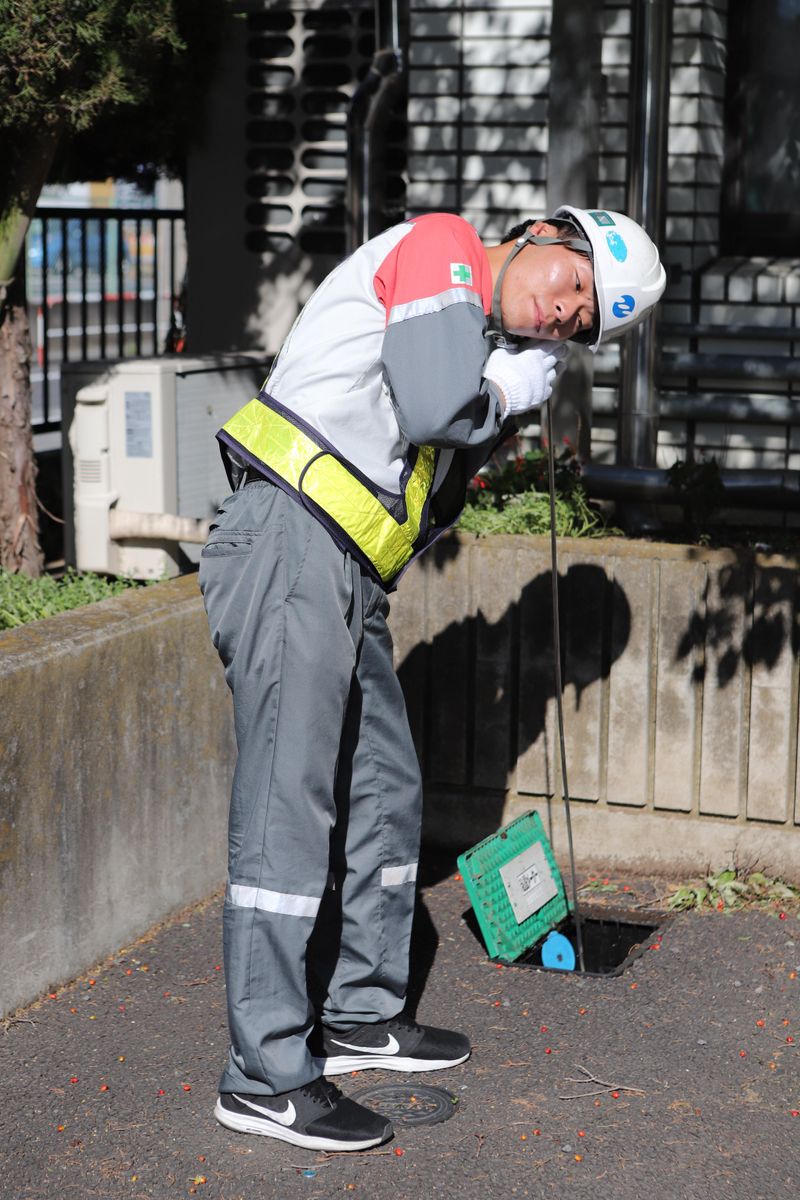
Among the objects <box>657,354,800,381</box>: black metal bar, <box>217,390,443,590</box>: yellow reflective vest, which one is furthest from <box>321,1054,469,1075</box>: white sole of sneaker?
<box>657,354,800,381</box>: black metal bar

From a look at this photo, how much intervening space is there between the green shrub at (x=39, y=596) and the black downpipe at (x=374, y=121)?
3201 mm

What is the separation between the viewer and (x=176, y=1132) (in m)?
Result: 3.52

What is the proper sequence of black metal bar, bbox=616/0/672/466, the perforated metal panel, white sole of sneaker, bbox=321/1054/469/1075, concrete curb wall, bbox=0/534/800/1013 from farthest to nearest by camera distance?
the perforated metal panel
black metal bar, bbox=616/0/672/466
concrete curb wall, bbox=0/534/800/1013
white sole of sneaker, bbox=321/1054/469/1075

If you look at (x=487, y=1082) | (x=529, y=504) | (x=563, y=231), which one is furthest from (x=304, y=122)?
(x=487, y=1082)

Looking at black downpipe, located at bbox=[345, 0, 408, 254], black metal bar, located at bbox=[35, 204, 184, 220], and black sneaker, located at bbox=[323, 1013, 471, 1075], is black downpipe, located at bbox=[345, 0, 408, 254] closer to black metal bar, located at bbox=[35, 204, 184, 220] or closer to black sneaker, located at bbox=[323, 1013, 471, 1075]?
black metal bar, located at bbox=[35, 204, 184, 220]

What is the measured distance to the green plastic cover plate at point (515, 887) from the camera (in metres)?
4.41

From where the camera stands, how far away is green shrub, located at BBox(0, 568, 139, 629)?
15.9 feet

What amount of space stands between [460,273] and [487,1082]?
1923 millimetres

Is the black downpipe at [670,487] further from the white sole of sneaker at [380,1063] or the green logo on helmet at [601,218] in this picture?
the white sole of sneaker at [380,1063]

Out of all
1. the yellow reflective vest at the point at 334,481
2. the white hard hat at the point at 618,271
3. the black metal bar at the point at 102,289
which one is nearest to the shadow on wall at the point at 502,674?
the yellow reflective vest at the point at 334,481

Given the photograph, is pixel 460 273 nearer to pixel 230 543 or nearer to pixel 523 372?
pixel 523 372

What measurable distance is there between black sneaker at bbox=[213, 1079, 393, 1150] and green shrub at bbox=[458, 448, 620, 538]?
86.0 inches

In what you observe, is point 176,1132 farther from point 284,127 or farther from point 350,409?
point 284,127

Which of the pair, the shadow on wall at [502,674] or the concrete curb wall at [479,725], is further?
the shadow on wall at [502,674]
